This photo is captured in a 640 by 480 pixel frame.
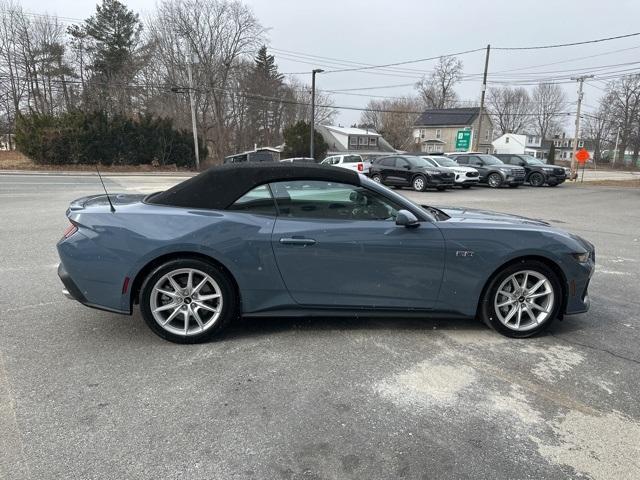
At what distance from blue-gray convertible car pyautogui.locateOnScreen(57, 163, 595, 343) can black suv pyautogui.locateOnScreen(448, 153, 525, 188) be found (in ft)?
68.5

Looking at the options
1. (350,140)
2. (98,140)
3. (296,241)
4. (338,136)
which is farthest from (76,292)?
(338,136)

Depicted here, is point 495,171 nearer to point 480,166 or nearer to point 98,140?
point 480,166

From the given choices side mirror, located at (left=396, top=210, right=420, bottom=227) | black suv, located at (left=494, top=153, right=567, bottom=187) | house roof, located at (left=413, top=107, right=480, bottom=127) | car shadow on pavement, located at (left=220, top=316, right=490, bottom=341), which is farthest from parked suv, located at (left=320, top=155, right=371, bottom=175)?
house roof, located at (left=413, top=107, right=480, bottom=127)

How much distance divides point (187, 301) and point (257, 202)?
3.11 feet

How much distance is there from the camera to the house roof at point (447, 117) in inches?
2734

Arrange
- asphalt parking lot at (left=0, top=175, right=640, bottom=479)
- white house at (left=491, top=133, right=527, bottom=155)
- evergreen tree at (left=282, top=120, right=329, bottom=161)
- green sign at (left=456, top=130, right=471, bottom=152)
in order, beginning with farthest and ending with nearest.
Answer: white house at (left=491, top=133, right=527, bottom=155)
evergreen tree at (left=282, top=120, right=329, bottom=161)
green sign at (left=456, top=130, right=471, bottom=152)
asphalt parking lot at (left=0, top=175, right=640, bottom=479)

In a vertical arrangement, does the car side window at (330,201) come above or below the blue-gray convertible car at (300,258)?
above

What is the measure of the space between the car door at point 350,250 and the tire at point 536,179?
23.6 meters

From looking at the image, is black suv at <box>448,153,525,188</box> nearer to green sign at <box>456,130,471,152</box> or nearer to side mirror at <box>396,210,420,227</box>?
green sign at <box>456,130,471,152</box>

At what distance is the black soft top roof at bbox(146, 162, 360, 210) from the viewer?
366 centimetres

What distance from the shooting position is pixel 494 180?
77.2 feet

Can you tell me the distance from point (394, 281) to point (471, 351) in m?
0.81

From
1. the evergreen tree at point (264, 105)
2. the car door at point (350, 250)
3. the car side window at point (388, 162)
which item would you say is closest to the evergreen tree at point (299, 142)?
the evergreen tree at point (264, 105)

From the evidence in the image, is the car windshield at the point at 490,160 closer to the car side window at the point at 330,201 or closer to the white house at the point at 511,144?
the car side window at the point at 330,201
